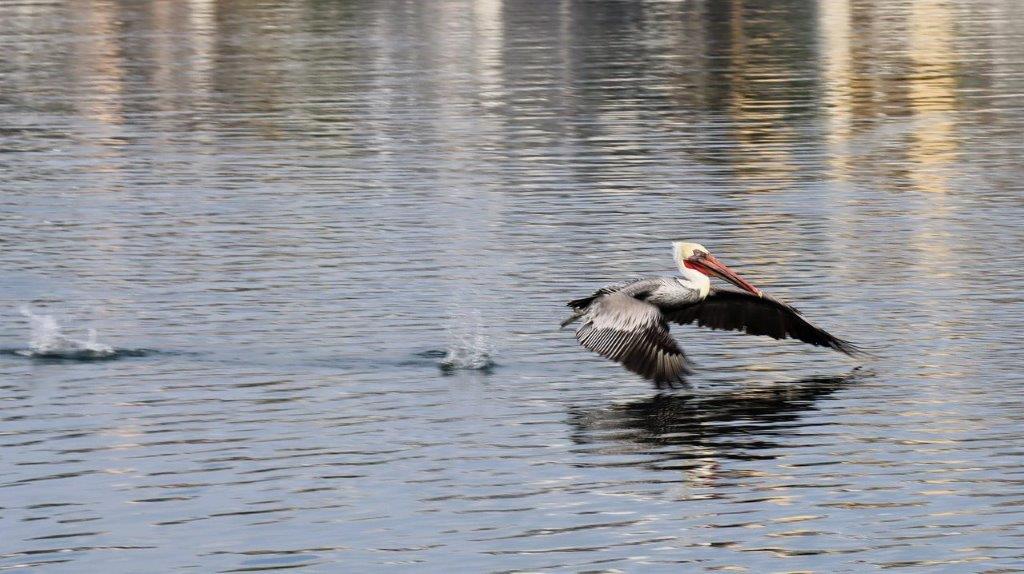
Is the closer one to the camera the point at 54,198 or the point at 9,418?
the point at 9,418

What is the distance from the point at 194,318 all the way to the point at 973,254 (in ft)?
30.6

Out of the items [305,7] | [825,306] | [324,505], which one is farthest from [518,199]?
[305,7]

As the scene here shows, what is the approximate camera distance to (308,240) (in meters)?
26.5

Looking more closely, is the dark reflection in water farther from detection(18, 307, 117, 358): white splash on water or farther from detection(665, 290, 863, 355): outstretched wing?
detection(18, 307, 117, 358): white splash on water

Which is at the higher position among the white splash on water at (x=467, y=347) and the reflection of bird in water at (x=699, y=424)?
the reflection of bird in water at (x=699, y=424)

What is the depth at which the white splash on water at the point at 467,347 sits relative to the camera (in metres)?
19.0

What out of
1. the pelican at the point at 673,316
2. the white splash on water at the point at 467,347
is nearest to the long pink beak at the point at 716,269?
the pelican at the point at 673,316

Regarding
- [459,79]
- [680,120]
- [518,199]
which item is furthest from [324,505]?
[459,79]

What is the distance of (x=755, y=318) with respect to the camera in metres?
18.8

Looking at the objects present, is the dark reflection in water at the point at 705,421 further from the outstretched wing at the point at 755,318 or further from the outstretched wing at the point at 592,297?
the outstretched wing at the point at 592,297

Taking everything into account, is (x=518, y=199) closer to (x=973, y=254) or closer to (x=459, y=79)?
(x=973, y=254)

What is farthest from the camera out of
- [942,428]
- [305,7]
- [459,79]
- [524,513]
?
[305,7]

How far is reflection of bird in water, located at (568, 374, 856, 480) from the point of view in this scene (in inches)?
620

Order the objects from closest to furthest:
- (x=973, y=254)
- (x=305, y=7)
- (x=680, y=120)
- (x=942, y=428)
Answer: (x=942, y=428)
(x=973, y=254)
(x=680, y=120)
(x=305, y=7)
